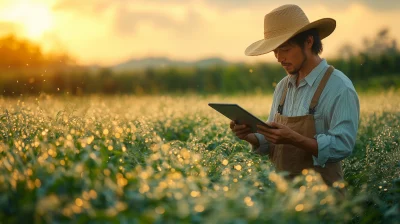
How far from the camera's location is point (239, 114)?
14.9 ft

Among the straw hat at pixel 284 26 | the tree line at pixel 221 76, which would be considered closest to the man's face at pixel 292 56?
the straw hat at pixel 284 26

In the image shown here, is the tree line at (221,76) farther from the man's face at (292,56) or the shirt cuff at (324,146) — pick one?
the shirt cuff at (324,146)

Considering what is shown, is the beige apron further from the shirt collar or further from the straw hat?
the straw hat

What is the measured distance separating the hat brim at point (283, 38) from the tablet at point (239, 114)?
2.48ft

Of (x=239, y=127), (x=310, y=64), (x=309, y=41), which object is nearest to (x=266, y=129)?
(x=239, y=127)

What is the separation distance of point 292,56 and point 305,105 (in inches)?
20.1

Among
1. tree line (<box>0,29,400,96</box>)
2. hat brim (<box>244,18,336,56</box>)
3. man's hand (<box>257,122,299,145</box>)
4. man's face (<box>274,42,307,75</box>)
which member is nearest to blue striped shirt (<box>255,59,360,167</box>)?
man's face (<box>274,42,307,75</box>)

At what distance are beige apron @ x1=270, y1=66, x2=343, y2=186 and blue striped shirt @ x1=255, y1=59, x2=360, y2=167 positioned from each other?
0.18 feet

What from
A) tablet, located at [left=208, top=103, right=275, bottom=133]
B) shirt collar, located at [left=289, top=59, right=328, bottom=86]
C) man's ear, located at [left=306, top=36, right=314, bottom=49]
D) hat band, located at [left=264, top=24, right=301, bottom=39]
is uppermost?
hat band, located at [left=264, top=24, right=301, bottom=39]

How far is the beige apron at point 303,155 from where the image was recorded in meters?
4.79

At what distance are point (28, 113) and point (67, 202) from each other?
297 cm

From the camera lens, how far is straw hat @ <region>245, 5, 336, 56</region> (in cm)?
498

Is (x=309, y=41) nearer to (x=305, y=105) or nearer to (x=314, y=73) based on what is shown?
(x=314, y=73)

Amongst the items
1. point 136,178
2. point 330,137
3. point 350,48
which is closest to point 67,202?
point 136,178
